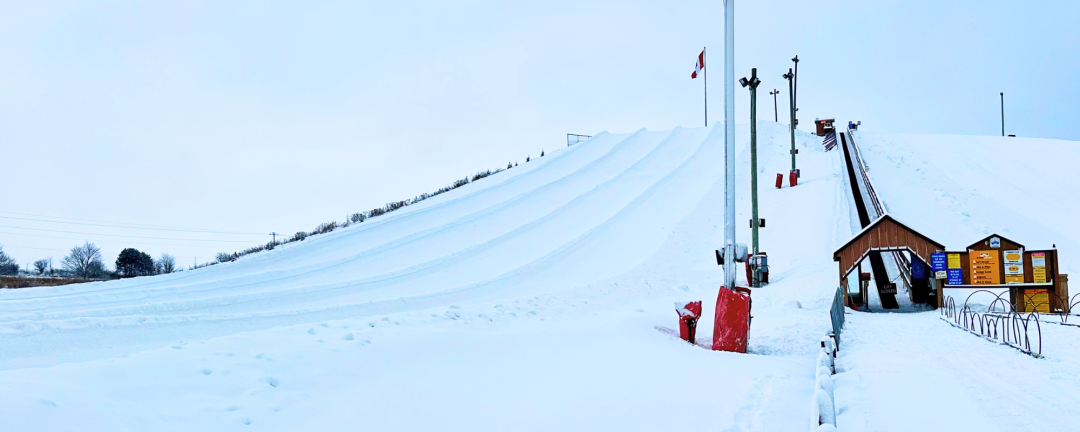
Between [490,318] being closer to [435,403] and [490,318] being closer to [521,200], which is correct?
[435,403]

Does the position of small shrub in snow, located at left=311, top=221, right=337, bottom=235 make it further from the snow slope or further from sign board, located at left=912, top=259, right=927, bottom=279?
sign board, located at left=912, top=259, right=927, bottom=279

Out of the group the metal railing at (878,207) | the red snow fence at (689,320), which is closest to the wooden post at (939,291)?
the metal railing at (878,207)

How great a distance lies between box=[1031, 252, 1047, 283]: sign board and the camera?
15055 mm

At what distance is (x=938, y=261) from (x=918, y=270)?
1.26m

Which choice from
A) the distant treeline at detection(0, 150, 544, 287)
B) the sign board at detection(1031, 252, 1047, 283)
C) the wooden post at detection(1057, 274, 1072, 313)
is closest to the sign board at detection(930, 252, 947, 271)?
the sign board at detection(1031, 252, 1047, 283)

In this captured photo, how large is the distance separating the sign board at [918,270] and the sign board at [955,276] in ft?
3.47

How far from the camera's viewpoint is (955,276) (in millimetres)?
15867

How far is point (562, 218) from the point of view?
25.4m

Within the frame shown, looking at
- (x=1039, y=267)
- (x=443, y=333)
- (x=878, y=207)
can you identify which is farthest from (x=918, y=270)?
(x=443, y=333)

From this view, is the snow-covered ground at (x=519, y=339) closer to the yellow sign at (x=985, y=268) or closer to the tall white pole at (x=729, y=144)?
Answer: the tall white pole at (x=729, y=144)

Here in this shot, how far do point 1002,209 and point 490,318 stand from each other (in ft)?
72.4

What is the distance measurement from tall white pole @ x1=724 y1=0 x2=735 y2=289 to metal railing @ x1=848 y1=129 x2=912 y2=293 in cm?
798

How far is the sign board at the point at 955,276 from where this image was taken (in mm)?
15836

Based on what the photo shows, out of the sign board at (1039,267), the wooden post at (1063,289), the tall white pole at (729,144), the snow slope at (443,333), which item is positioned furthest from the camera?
the sign board at (1039,267)
